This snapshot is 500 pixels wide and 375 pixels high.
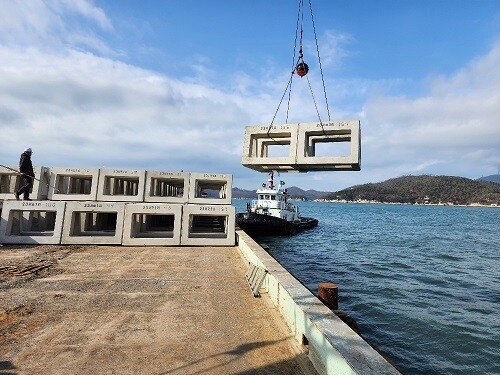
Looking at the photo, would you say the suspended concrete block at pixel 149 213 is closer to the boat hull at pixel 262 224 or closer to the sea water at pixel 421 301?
the sea water at pixel 421 301

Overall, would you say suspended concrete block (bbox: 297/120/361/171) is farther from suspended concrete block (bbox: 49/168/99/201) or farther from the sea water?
suspended concrete block (bbox: 49/168/99/201)

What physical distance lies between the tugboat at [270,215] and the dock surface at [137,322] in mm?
23723

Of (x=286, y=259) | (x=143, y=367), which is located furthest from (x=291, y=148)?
(x=286, y=259)

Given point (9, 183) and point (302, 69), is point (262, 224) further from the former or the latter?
point (302, 69)

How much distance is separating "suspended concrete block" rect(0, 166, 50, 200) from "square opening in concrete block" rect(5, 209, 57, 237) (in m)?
1.05

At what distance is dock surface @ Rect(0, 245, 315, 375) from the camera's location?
13.9ft

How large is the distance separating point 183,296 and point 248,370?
345 centimetres

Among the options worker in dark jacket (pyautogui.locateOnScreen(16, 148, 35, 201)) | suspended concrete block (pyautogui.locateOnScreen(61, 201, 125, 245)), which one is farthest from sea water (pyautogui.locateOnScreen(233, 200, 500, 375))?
worker in dark jacket (pyautogui.locateOnScreen(16, 148, 35, 201))

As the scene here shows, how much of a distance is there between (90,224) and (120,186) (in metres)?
3.60

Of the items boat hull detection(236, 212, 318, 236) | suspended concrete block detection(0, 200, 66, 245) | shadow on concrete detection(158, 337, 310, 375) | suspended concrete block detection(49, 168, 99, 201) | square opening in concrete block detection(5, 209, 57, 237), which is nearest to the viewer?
shadow on concrete detection(158, 337, 310, 375)

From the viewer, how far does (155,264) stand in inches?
414

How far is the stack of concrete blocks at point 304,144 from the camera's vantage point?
9.31 m

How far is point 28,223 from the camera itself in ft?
51.2

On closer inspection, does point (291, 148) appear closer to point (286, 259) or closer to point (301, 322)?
point (301, 322)
